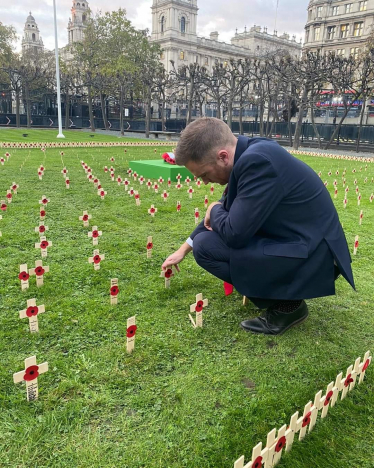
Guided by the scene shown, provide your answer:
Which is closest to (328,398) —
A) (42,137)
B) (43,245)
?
(43,245)

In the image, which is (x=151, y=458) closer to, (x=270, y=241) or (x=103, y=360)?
(x=103, y=360)

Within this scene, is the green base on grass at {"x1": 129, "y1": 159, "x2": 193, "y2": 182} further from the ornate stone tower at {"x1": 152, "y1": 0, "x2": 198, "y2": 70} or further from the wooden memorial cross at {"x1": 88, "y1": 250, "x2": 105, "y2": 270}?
the ornate stone tower at {"x1": 152, "y1": 0, "x2": 198, "y2": 70}

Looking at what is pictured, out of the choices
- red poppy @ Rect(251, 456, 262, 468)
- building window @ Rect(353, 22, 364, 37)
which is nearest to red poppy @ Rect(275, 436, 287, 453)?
red poppy @ Rect(251, 456, 262, 468)

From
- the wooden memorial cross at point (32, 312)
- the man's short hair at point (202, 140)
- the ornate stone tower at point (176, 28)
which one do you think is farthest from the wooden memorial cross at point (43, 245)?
the ornate stone tower at point (176, 28)

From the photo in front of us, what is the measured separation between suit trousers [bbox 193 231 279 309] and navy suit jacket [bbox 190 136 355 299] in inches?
5.2

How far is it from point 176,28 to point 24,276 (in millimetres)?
85673

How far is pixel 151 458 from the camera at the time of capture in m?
2.00

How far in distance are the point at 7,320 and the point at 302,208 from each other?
2.45m

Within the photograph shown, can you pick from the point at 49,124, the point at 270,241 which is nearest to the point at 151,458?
the point at 270,241

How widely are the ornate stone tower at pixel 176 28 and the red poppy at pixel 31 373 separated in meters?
84.3

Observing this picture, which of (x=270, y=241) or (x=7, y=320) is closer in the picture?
(x=270, y=241)

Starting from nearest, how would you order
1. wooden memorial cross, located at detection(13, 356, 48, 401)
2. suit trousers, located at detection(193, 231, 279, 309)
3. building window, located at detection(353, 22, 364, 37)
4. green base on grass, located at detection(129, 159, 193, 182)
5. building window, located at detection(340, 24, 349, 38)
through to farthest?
wooden memorial cross, located at detection(13, 356, 48, 401) → suit trousers, located at detection(193, 231, 279, 309) → green base on grass, located at detection(129, 159, 193, 182) → building window, located at detection(353, 22, 364, 37) → building window, located at detection(340, 24, 349, 38)

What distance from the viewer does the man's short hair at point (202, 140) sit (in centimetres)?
262

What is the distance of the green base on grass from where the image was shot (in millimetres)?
10794
